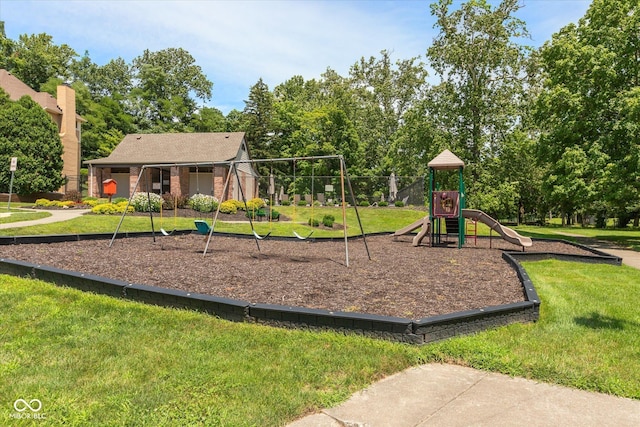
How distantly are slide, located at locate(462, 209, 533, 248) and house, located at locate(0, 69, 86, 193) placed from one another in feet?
107

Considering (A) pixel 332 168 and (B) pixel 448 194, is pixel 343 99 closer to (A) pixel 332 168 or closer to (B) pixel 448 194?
(A) pixel 332 168

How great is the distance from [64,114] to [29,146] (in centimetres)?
726

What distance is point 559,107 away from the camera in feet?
60.3

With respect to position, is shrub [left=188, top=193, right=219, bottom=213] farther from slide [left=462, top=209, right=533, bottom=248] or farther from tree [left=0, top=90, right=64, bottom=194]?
slide [left=462, top=209, right=533, bottom=248]

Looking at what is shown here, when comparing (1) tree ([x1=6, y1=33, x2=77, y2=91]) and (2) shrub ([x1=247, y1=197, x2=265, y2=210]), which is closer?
(2) shrub ([x1=247, y1=197, x2=265, y2=210])

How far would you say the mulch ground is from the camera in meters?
5.91

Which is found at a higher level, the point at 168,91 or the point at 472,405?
the point at 168,91

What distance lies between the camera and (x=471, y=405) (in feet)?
10.2

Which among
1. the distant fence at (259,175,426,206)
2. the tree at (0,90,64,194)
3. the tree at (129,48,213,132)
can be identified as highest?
the tree at (129,48,213,132)

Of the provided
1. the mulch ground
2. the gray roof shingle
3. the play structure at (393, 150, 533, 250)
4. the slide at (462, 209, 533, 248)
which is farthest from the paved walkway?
the gray roof shingle

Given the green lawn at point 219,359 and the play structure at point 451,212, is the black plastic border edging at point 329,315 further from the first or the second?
the play structure at point 451,212

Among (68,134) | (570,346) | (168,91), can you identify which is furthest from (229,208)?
(168,91)

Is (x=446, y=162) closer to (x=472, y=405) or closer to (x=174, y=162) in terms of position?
(x=472, y=405)

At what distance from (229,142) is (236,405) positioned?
32.3 metres
